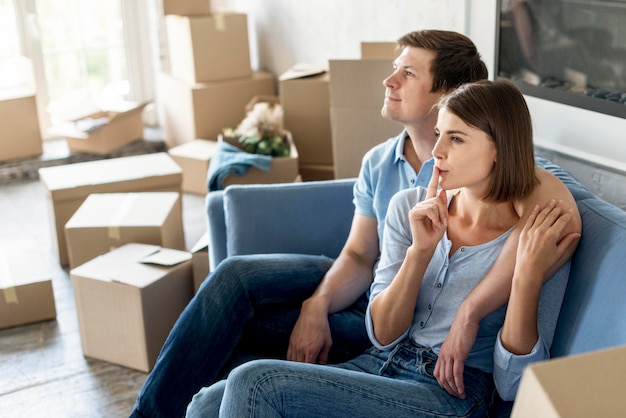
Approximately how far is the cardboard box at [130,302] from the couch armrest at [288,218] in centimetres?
40

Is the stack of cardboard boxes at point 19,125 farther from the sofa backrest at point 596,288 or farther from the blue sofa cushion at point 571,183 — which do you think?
the sofa backrest at point 596,288

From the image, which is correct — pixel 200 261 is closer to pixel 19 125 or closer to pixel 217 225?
pixel 217 225

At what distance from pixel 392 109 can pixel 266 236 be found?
1.70 ft

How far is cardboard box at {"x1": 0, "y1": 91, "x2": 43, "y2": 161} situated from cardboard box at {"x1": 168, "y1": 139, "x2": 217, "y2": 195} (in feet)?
3.03

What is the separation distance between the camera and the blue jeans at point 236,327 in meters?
1.73

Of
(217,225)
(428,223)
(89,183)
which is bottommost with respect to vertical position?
(89,183)

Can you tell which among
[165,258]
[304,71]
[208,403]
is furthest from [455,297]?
[304,71]

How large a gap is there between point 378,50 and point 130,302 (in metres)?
1.22

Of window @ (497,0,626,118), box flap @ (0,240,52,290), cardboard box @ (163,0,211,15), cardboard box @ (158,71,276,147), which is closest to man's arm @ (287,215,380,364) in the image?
window @ (497,0,626,118)

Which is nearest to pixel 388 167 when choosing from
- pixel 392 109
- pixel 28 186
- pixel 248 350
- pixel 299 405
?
pixel 392 109

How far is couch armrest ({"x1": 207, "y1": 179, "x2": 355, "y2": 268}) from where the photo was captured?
2.04 metres

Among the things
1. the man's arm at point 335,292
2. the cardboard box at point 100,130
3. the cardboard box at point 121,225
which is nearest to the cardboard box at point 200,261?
the cardboard box at point 121,225

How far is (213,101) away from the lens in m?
4.02

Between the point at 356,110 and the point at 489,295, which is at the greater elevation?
the point at 356,110
